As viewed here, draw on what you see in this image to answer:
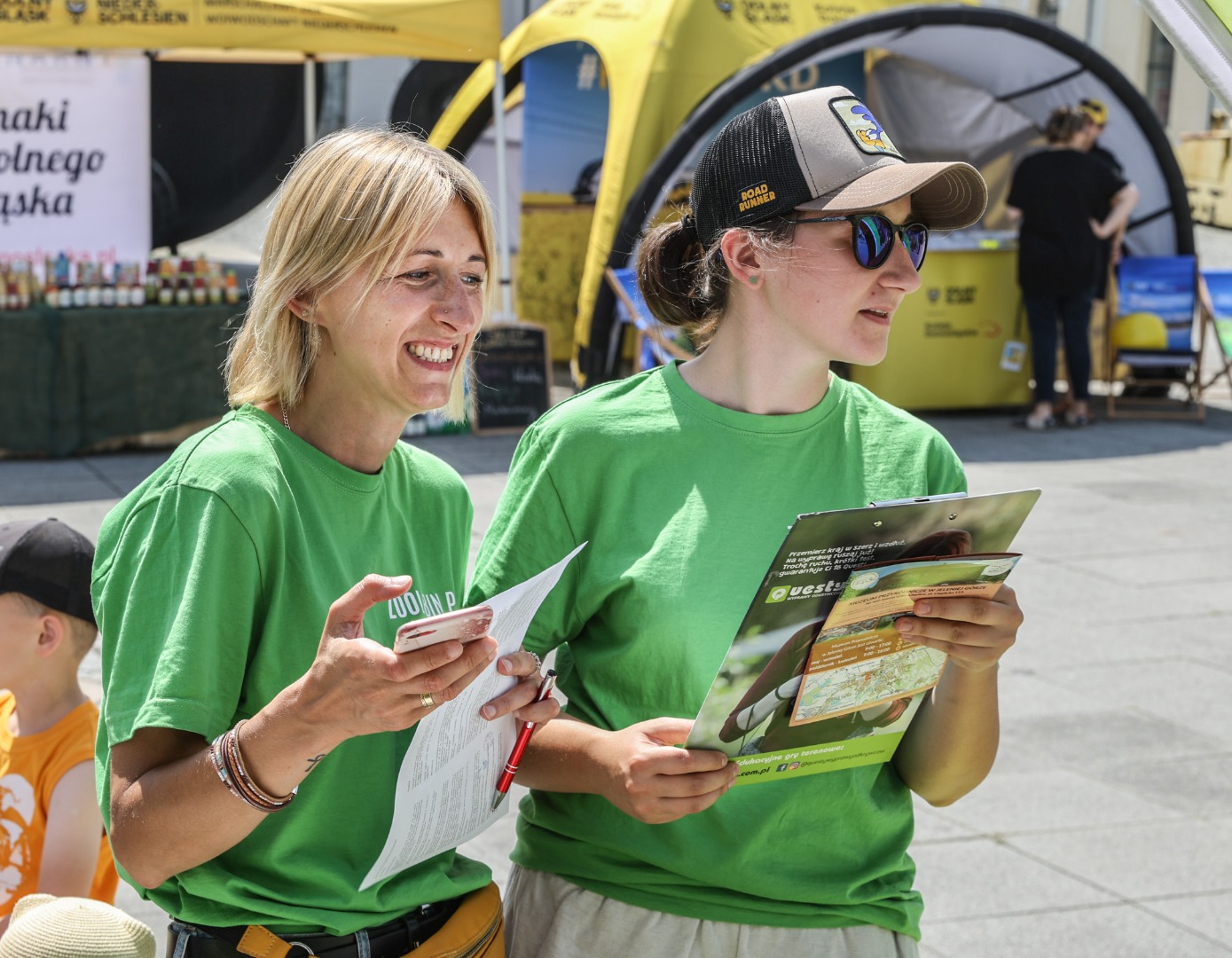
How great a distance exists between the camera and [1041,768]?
4801mm

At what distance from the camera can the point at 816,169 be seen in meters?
1.97

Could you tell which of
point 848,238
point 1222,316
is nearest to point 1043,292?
point 1222,316

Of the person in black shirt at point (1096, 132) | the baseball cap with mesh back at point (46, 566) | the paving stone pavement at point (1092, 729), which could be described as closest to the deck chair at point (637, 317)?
the paving stone pavement at point (1092, 729)

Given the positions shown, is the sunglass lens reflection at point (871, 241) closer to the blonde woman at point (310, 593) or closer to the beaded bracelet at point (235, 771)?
the blonde woman at point (310, 593)

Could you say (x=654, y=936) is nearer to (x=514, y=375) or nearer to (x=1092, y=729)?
(x=1092, y=729)

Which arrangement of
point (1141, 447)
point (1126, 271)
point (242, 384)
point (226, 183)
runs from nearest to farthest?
point (242, 384), point (1141, 447), point (1126, 271), point (226, 183)

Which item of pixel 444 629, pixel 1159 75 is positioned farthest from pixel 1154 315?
pixel 1159 75

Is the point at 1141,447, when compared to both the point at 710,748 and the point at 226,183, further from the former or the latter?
the point at 710,748

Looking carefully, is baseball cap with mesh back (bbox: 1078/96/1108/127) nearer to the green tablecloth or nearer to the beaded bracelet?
the green tablecloth

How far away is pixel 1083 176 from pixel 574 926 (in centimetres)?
999

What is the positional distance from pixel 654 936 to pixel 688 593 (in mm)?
467

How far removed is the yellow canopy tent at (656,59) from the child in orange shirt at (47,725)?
837 centimetres

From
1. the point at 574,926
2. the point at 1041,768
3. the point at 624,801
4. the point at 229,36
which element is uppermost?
the point at 229,36

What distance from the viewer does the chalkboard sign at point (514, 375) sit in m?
10.5
